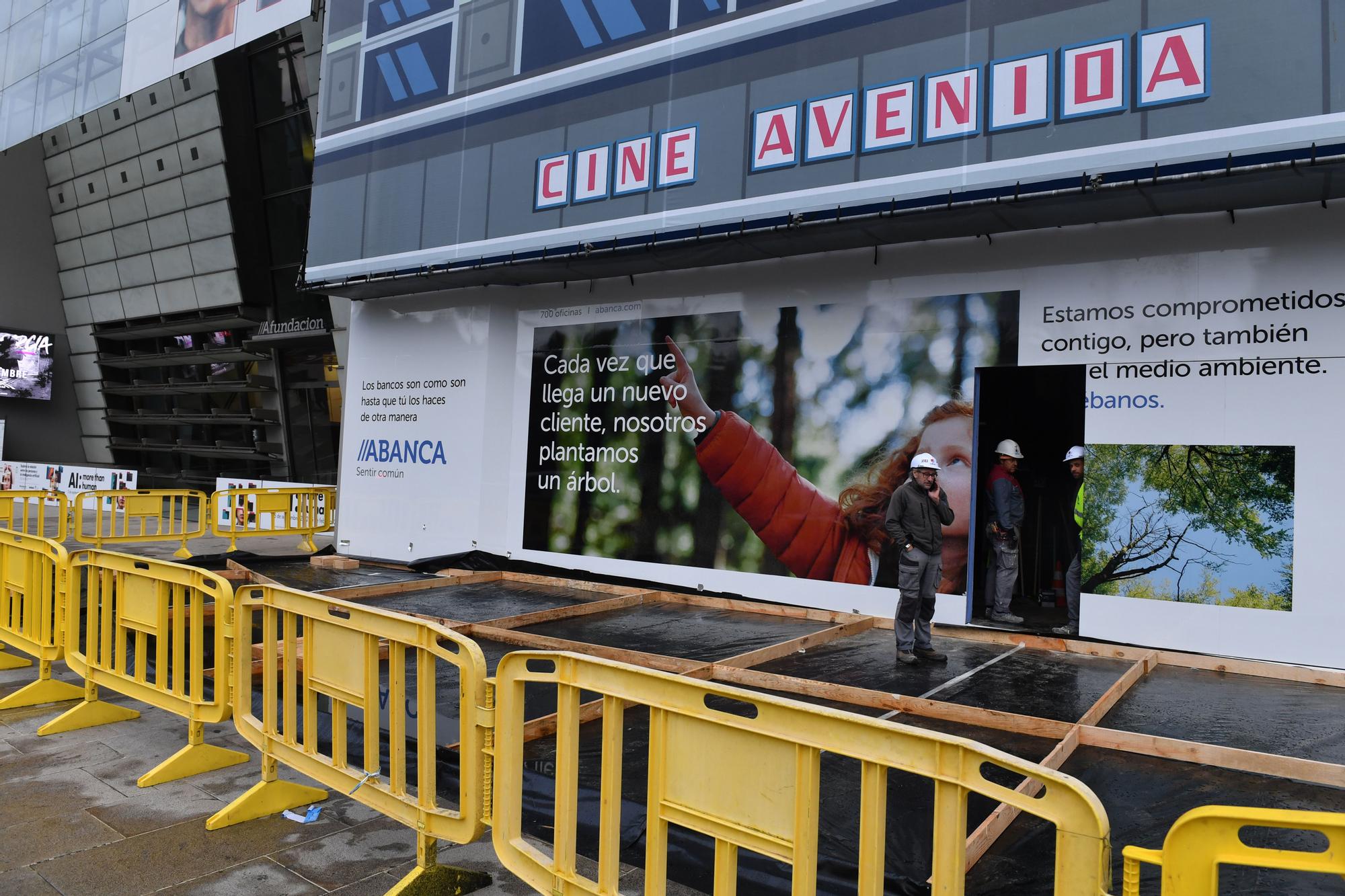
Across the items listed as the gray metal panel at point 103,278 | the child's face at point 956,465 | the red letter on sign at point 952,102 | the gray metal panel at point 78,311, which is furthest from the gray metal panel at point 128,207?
the child's face at point 956,465

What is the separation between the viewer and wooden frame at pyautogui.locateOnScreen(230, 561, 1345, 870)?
4.70 meters

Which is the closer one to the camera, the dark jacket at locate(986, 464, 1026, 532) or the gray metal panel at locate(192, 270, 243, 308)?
the dark jacket at locate(986, 464, 1026, 532)

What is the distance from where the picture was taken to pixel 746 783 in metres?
2.82

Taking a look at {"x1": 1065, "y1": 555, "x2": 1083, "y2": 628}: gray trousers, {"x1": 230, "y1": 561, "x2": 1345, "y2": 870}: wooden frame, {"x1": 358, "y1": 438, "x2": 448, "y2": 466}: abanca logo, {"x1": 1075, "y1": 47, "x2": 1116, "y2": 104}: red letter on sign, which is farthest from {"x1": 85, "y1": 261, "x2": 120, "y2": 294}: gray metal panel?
{"x1": 1065, "y1": 555, "x2": 1083, "y2": 628}: gray trousers

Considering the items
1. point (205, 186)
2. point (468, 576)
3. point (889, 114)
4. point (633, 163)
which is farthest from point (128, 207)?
point (889, 114)

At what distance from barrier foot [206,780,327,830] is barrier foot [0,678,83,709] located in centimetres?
319

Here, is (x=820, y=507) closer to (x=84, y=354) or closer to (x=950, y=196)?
(x=950, y=196)

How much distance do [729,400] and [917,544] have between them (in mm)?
4293

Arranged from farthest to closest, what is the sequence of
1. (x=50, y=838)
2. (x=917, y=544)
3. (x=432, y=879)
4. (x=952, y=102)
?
1. (x=952, y=102)
2. (x=917, y=544)
3. (x=50, y=838)
4. (x=432, y=879)

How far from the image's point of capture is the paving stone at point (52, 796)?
4707mm

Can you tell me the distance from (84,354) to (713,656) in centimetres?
Result: 2957

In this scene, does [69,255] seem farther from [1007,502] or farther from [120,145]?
[1007,502]

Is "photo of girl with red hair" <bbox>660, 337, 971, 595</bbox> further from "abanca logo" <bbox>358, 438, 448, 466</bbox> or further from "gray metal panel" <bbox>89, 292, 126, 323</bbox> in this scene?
A: "gray metal panel" <bbox>89, 292, 126, 323</bbox>

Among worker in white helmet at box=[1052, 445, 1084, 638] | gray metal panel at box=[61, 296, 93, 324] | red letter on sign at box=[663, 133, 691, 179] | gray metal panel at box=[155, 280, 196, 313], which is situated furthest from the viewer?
gray metal panel at box=[61, 296, 93, 324]
